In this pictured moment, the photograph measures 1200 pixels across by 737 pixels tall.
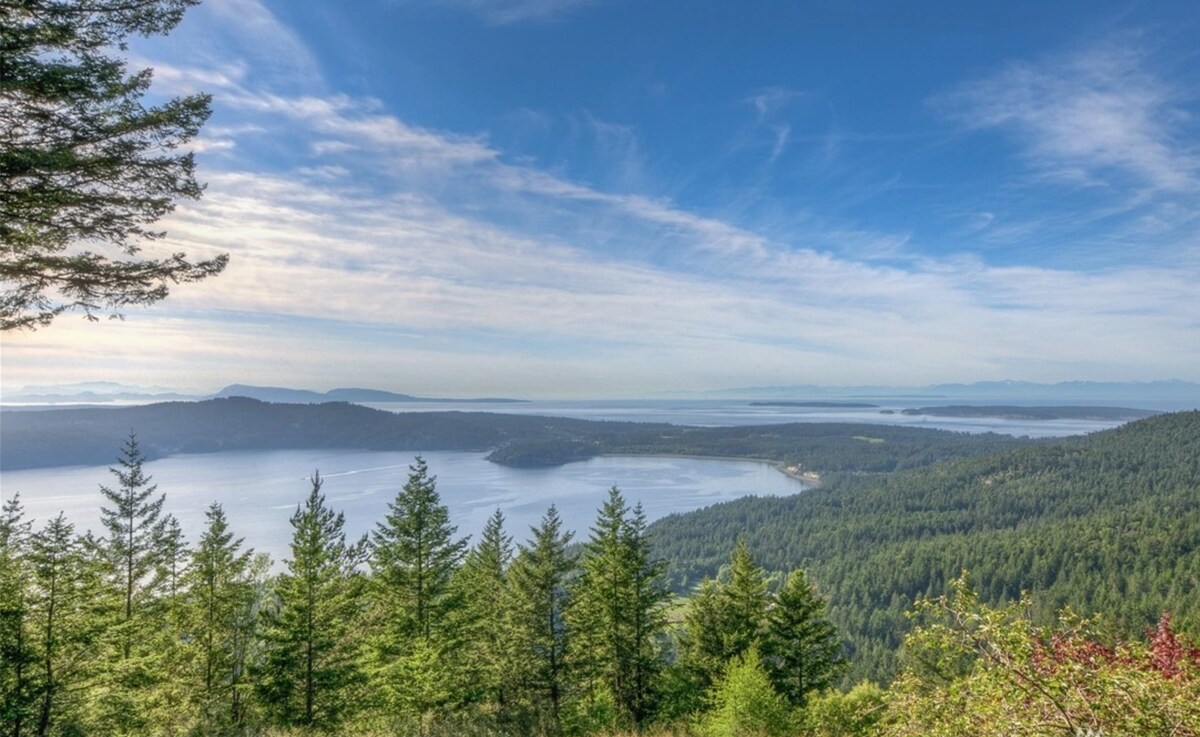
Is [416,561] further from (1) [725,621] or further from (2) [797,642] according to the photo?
(2) [797,642]

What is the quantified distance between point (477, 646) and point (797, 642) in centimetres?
1223

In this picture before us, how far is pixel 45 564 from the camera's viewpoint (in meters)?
13.8

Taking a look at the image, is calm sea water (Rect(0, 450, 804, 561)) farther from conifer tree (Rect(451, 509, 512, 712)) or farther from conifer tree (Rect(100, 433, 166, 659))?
conifer tree (Rect(100, 433, 166, 659))

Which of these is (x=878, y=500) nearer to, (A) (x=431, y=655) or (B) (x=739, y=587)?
(B) (x=739, y=587)

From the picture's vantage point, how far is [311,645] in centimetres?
1582

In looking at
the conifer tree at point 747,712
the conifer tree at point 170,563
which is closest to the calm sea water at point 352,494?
the conifer tree at point 170,563

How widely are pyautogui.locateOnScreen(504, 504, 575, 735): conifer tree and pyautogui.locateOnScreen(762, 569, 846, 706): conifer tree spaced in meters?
8.08

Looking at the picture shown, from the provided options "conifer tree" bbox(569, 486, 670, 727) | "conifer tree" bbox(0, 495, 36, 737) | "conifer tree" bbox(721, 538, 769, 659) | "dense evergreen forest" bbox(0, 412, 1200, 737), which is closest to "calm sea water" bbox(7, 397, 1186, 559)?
"dense evergreen forest" bbox(0, 412, 1200, 737)

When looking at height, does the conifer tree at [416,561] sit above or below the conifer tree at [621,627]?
above

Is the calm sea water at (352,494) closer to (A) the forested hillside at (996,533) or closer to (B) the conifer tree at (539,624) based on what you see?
(A) the forested hillside at (996,533)

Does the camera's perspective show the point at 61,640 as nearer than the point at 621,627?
Yes

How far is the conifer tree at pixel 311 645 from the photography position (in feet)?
50.5

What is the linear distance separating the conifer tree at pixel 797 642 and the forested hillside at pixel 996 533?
42.8m

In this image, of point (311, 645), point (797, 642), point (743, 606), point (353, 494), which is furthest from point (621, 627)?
point (353, 494)
